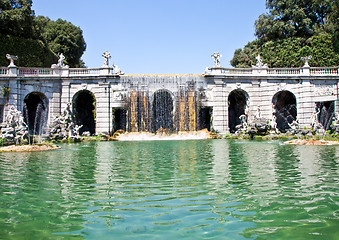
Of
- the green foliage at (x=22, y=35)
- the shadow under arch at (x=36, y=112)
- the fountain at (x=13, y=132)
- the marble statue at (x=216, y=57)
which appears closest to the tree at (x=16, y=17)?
the green foliage at (x=22, y=35)

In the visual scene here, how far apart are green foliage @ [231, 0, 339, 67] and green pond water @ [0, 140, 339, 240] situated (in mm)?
29624

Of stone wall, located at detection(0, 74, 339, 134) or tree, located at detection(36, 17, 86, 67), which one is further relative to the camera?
tree, located at detection(36, 17, 86, 67)

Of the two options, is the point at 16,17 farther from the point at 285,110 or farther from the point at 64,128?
the point at 285,110

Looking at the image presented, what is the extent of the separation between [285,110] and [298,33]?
11056 millimetres

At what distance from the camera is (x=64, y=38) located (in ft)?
139

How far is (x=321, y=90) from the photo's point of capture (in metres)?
30.5

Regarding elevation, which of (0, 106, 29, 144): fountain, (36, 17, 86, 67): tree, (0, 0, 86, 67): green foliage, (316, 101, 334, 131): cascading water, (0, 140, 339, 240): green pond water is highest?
(36, 17, 86, 67): tree

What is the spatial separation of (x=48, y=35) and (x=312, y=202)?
44.4 meters

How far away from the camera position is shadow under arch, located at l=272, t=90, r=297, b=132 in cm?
3344

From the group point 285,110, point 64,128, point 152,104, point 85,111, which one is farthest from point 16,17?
point 285,110

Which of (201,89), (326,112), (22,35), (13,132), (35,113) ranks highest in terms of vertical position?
(22,35)

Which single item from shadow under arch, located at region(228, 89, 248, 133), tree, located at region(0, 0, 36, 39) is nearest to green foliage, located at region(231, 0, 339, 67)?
shadow under arch, located at region(228, 89, 248, 133)

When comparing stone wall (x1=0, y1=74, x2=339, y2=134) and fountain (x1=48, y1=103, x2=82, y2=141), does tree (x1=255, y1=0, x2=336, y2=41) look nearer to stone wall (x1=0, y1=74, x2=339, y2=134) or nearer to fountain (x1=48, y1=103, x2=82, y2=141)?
stone wall (x1=0, y1=74, x2=339, y2=134)

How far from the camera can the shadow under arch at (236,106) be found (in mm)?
34031
